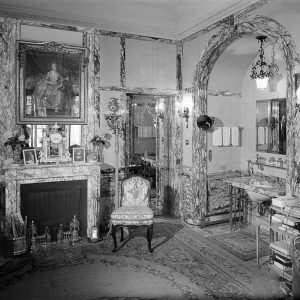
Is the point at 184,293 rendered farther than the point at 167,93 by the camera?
No

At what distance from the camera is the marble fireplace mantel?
5.32 meters

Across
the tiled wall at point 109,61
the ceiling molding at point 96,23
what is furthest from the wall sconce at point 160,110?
the ceiling molding at point 96,23

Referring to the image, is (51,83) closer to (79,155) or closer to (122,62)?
(79,155)

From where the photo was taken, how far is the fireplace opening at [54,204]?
5531mm

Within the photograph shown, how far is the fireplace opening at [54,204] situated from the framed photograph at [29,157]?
38 cm

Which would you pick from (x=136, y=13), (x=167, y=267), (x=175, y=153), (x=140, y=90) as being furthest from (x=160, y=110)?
(x=167, y=267)

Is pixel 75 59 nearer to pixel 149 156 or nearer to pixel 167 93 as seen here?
pixel 167 93

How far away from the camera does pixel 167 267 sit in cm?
464

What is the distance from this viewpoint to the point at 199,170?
6.57 meters

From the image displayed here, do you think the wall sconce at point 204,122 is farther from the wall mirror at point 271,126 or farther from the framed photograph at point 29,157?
the framed photograph at point 29,157

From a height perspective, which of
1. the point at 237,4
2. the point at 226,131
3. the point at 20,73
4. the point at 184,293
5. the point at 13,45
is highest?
the point at 237,4

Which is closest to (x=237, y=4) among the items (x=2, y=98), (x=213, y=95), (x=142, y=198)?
(x=213, y=95)

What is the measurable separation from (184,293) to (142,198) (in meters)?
2.03

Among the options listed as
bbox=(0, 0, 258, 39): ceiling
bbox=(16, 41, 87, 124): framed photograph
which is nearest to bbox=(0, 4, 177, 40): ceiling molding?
bbox=(0, 0, 258, 39): ceiling
